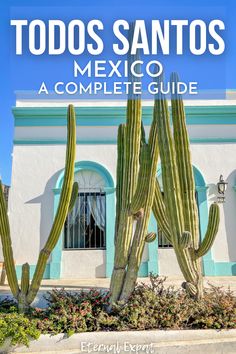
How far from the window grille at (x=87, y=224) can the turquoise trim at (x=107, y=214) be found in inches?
9.5

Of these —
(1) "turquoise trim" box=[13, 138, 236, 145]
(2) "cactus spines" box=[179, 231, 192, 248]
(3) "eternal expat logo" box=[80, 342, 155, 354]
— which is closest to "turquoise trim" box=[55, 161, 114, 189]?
(1) "turquoise trim" box=[13, 138, 236, 145]

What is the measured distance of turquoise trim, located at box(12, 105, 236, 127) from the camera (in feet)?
29.9

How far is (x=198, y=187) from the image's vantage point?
8984 millimetres

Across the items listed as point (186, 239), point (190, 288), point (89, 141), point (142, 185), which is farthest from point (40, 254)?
point (89, 141)

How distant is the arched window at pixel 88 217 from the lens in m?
8.94

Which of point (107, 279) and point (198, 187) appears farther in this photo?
point (198, 187)

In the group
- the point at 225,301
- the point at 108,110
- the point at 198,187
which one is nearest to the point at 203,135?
the point at 198,187

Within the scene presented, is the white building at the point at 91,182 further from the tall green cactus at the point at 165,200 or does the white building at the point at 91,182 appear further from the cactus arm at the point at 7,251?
the tall green cactus at the point at 165,200

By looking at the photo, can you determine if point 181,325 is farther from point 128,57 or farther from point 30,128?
point 30,128

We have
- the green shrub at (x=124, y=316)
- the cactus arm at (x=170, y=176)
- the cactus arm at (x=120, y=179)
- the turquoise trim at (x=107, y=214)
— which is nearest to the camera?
the green shrub at (x=124, y=316)

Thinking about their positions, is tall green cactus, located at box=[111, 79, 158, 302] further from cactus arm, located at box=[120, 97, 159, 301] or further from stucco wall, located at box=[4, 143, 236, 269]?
stucco wall, located at box=[4, 143, 236, 269]

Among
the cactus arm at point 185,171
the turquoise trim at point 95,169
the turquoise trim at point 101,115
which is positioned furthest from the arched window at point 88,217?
the cactus arm at point 185,171

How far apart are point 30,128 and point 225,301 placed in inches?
273

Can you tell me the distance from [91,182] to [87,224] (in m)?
1.17
